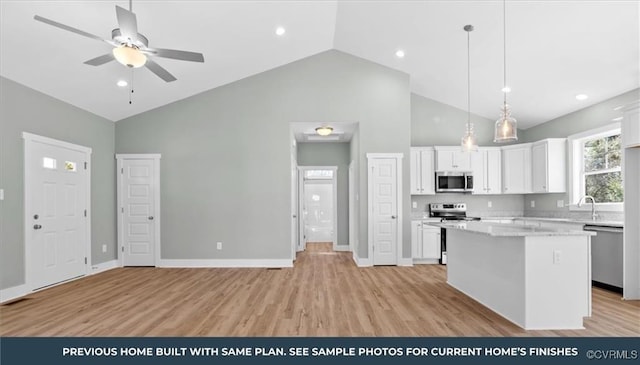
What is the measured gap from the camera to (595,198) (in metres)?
5.53

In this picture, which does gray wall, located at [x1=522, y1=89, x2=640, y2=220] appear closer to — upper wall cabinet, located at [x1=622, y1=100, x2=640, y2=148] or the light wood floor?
upper wall cabinet, located at [x1=622, y1=100, x2=640, y2=148]

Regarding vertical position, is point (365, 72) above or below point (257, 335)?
above

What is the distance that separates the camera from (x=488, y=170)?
21.8ft

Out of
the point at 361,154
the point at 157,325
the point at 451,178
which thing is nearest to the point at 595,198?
the point at 451,178

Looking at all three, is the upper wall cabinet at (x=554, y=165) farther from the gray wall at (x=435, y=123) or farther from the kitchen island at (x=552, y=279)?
the kitchen island at (x=552, y=279)

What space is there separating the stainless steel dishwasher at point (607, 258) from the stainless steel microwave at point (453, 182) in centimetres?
218

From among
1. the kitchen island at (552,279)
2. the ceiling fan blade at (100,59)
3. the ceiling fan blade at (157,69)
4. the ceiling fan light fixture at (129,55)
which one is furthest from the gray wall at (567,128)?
the ceiling fan blade at (100,59)

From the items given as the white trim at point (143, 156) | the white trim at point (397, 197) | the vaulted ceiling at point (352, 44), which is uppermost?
the vaulted ceiling at point (352, 44)

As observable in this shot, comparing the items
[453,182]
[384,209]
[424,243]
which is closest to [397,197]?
[384,209]

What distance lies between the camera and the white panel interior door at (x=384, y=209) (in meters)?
6.08

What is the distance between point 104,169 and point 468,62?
644cm

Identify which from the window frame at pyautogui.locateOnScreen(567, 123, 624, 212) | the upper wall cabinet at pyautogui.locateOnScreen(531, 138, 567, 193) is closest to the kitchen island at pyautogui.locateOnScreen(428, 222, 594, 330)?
the window frame at pyautogui.locateOnScreen(567, 123, 624, 212)

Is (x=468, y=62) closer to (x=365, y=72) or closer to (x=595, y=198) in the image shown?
(x=365, y=72)

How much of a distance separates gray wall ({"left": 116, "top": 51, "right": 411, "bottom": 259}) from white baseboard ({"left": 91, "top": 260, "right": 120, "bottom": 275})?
95cm
